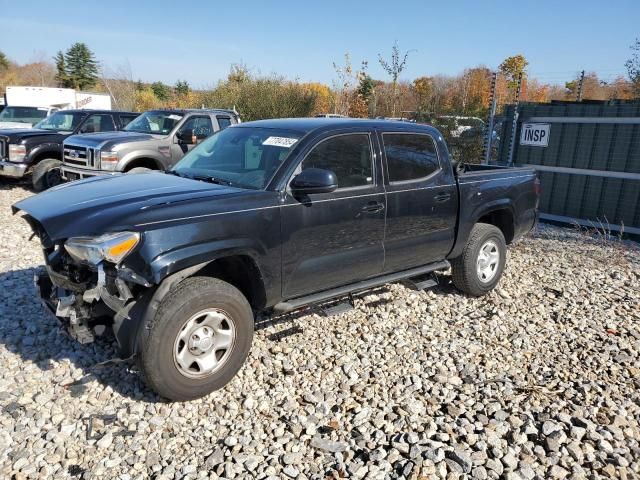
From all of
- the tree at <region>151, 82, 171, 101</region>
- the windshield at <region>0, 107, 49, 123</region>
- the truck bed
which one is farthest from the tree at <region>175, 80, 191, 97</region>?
the truck bed

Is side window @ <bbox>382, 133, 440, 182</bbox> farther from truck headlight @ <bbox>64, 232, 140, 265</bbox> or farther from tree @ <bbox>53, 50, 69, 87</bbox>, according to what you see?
tree @ <bbox>53, 50, 69, 87</bbox>

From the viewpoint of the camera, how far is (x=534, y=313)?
17.0 feet

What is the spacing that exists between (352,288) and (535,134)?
7265mm

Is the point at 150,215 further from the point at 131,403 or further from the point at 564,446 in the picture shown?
the point at 564,446

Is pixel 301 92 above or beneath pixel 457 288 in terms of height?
above

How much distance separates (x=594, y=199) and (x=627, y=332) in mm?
5032

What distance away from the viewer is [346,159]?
4.21 m

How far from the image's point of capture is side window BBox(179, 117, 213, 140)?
32.0 feet

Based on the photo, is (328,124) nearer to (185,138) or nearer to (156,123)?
(185,138)

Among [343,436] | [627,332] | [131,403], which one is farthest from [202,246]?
[627,332]

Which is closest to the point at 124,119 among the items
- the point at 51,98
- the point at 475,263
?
the point at 475,263

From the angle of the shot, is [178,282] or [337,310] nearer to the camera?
[178,282]

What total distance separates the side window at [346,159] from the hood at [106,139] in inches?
231

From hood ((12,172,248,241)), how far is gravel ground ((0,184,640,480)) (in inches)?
41.8
